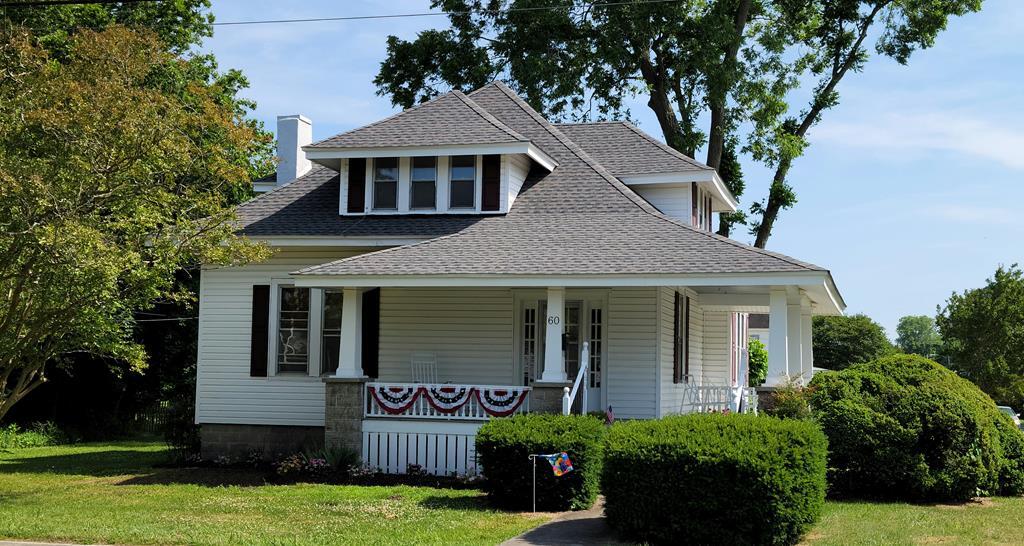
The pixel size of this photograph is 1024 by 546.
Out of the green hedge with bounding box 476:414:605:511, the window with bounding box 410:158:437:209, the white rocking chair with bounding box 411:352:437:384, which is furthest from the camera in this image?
the window with bounding box 410:158:437:209

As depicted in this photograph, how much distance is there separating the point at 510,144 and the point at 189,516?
8679mm

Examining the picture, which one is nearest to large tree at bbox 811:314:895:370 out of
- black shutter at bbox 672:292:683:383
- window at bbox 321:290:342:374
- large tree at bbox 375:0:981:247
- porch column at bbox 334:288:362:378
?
large tree at bbox 375:0:981:247

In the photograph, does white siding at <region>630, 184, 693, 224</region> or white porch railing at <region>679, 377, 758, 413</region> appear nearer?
white porch railing at <region>679, 377, 758, 413</region>

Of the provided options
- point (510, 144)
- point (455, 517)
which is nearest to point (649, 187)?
point (510, 144)

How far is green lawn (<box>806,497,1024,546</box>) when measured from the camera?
11.0 meters

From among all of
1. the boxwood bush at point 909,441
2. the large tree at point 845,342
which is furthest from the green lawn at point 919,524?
the large tree at point 845,342

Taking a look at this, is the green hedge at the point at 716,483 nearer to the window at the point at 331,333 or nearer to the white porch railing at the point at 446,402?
the white porch railing at the point at 446,402

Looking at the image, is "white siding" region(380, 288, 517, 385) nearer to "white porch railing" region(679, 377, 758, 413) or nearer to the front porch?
the front porch

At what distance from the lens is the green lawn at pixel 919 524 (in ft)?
36.2

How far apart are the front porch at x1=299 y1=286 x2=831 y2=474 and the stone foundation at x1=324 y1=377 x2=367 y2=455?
2cm

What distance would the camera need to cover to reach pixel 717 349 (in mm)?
23656

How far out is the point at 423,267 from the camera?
1675cm

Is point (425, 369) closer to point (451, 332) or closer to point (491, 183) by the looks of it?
point (451, 332)

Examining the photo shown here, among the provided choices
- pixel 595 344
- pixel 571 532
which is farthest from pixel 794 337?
pixel 571 532
